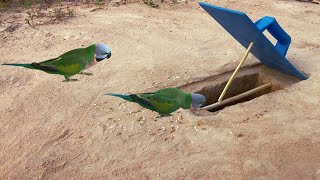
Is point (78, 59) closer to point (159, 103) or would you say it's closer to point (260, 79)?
point (159, 103)

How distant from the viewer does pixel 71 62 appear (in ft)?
2.82

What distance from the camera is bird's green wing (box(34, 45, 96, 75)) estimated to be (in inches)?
33.0

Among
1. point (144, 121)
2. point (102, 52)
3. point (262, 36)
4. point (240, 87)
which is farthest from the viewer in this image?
point (240, 87)

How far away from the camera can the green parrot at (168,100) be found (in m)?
0.89

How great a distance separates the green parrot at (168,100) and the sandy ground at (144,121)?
1610 millimetres

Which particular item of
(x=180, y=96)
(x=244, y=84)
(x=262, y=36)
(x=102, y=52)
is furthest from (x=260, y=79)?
(x=102, y=52)

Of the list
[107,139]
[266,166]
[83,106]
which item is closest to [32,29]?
[83,106]

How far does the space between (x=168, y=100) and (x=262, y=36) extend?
1707 millimetres

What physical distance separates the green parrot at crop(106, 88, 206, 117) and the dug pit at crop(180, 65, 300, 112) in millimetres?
2551

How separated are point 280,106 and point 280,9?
299 centimetres

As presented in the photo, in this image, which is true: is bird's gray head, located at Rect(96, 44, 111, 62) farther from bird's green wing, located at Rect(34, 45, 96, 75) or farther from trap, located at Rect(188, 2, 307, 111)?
trap, located at Rect(188, 2, 307, 111)

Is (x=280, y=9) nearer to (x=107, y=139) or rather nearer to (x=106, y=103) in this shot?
(x=106, y=103)

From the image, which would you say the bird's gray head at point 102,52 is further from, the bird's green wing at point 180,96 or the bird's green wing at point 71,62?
the bird's green wing at point 180,96

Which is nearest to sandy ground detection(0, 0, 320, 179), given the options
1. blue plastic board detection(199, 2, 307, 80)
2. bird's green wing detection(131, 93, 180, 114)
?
blue plastic board detection(199, 2, 307, 80)
